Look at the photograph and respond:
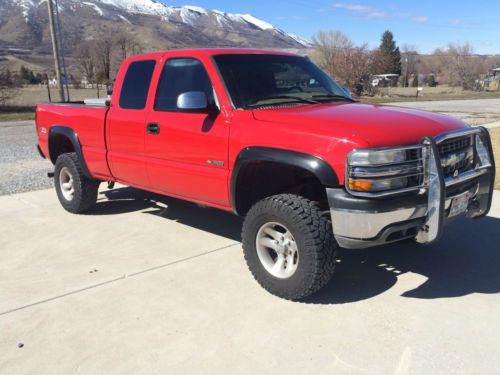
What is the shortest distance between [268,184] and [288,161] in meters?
0.79

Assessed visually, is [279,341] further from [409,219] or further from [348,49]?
[348,49]

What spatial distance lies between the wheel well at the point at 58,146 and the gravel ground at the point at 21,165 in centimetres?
144

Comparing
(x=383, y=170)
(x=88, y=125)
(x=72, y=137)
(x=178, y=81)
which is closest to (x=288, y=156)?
(x=383, y=170)

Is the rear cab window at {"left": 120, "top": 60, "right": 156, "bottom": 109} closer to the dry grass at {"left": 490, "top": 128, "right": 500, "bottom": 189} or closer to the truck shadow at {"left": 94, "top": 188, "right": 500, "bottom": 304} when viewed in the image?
the truck shadow at {"left": 94, "top": 188, "right": 500, "bottom": 304}

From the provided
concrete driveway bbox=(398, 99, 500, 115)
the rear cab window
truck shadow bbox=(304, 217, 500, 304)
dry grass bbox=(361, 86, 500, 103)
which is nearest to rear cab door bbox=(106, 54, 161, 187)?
the rear cab window

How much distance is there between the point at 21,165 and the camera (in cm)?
1003

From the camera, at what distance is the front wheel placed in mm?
3605

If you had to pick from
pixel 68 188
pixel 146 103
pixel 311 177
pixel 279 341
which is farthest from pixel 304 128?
pixel 68 188

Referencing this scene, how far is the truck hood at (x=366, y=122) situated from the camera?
3410 mm

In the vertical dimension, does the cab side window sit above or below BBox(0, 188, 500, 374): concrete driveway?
above

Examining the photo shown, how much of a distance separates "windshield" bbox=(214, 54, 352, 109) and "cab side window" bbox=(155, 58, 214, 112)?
199 millimetres

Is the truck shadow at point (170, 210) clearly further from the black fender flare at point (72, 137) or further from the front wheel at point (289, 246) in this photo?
the front wheel at point (289, 246)

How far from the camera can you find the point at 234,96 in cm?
423

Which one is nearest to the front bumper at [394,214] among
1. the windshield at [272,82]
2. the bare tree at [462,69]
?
the windshield at [272,82]
